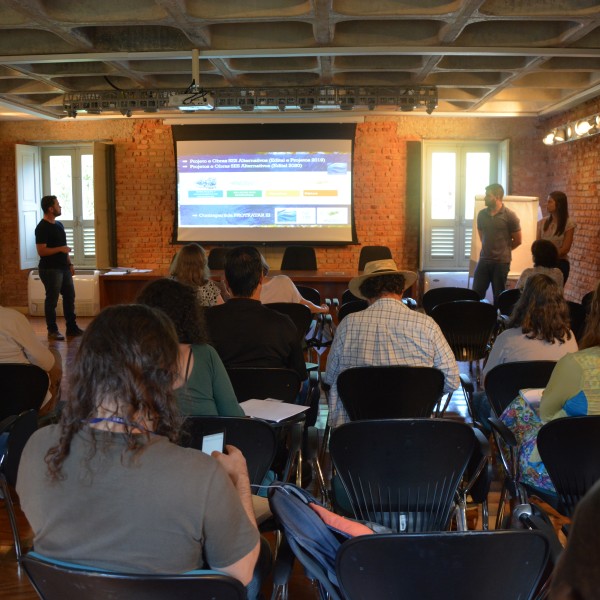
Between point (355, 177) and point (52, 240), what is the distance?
467cm

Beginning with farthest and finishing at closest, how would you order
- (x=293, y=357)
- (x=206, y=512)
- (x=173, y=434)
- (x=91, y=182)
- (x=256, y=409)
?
(x=91, y=182)
(x=293, y=357)
(x=256, y=409)
(x=173, y=434)
(x=206, y=512)

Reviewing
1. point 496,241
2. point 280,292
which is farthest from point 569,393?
point 496,241

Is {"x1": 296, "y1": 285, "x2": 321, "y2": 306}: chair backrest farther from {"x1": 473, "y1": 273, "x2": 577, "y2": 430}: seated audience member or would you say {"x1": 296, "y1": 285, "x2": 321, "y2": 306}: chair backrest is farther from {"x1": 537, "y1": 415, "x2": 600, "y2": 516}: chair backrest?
{"x1": 537, "y1": 415, "x2": 600, "y2": 516}: chair backrest

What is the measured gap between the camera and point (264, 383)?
3346 mm

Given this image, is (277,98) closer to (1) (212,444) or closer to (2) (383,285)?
(2) (383,285)

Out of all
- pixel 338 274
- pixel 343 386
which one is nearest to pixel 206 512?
pixel 343 386

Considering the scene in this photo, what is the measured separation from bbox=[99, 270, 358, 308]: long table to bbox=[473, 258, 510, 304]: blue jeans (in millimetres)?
1459

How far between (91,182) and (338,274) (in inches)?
212

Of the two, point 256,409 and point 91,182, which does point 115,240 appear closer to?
point 91,182

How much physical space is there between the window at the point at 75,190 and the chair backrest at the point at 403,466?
10.1 metres

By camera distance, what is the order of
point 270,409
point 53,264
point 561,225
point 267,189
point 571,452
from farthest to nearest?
point 267,189 → point 53,264 → point 561,225 → point 270,409 → point 571,452

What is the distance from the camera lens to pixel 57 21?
5.85 meters

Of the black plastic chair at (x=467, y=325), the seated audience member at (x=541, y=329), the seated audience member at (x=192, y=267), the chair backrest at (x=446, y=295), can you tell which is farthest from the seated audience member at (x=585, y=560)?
the chair backrest at (x=446, y=295)

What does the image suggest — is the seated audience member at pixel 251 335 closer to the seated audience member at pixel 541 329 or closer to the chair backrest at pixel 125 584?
the seated audience member at pixel 541 329
